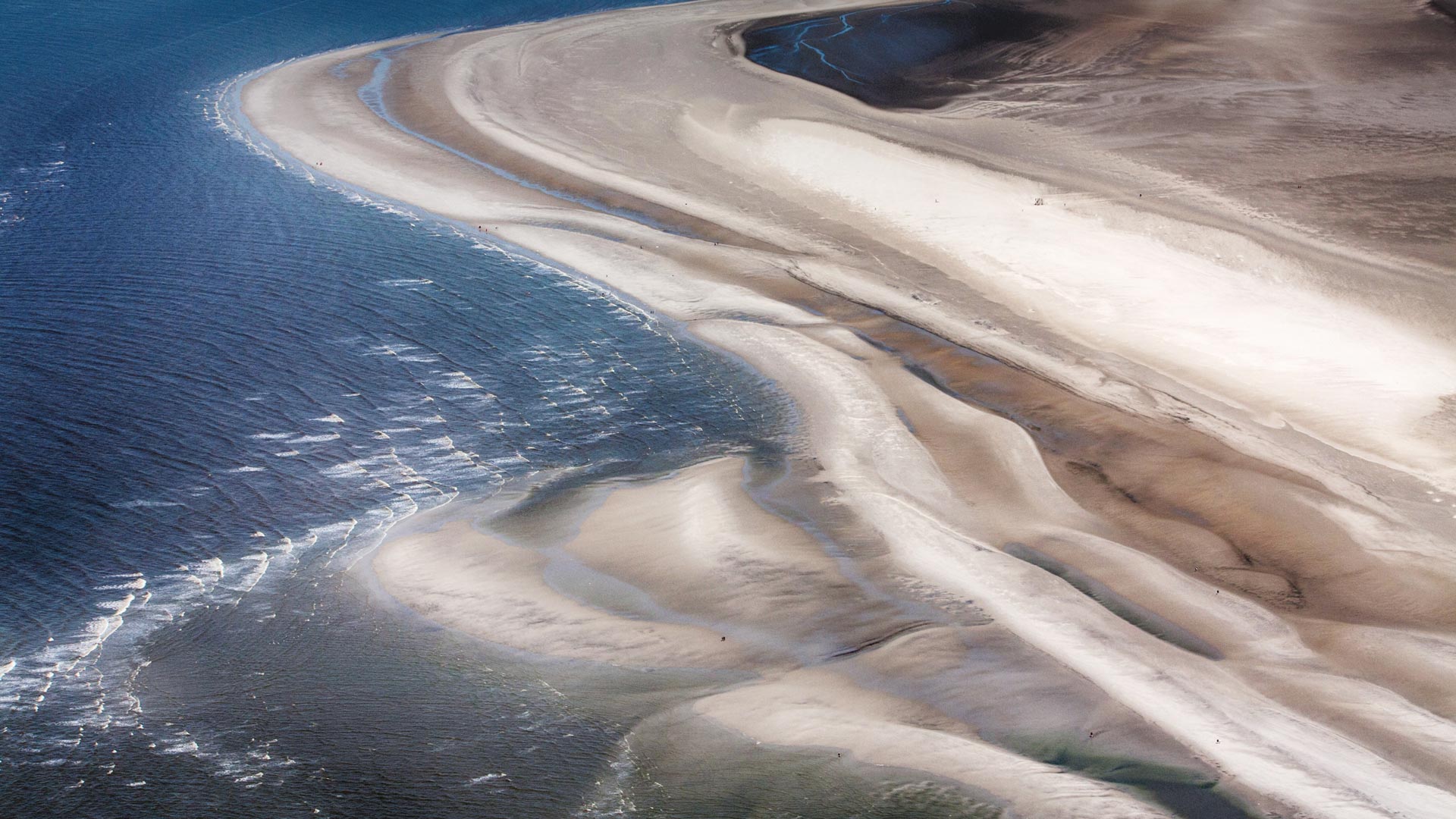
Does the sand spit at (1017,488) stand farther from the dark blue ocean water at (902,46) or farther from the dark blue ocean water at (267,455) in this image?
the dark blue ocean water at (902,46)

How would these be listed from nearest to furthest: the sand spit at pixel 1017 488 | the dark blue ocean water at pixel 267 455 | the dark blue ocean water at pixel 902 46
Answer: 1. the dark blue ocean water at pixel 267 455
2. the sand spit at pixel 1017 488
3. the dark blue ocean water at pixel 902 46

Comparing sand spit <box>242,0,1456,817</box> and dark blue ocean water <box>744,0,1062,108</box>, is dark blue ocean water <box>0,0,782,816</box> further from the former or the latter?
dark blue ocean water <box>744,0,1062,108</box>

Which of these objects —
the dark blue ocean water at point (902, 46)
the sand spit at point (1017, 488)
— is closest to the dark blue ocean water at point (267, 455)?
the sand spit at point (1017, 488)

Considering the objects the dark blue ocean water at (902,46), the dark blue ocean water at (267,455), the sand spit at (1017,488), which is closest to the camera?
the dark blue ocean water at (267,455)

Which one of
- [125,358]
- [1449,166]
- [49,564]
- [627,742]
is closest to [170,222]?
[125,358]

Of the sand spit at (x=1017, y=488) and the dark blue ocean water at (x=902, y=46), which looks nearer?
the sand spit at (x=1017, y=488)

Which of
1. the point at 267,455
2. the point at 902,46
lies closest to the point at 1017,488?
the point at 267,455
